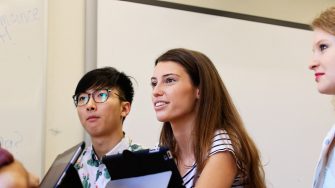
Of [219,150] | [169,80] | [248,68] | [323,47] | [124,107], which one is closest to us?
[323,47]

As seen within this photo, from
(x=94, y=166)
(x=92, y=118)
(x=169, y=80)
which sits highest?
(x=169, y=80)

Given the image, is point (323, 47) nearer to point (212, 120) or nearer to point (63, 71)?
point (212, 120)

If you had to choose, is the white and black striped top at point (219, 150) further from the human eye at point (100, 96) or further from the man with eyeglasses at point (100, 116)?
the human eye at point (100, 96)

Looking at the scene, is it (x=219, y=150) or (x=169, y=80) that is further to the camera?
(x=169, y=80)

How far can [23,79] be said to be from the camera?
150cm

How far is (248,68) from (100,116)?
41.1 inches

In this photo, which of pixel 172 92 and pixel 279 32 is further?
pixel 279 32

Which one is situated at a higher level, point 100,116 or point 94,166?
point 100,116

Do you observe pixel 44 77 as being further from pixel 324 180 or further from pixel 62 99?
pixel 324 180

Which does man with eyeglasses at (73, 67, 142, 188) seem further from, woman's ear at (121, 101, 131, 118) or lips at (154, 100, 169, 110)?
lips at (154, 100, 169, 110)

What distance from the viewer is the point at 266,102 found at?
80.1 inches

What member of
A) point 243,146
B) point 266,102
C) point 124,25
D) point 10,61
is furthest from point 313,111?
point 10,61

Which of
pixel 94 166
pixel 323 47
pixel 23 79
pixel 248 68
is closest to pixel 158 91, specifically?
pixel 94 166

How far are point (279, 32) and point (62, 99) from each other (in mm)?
1131
